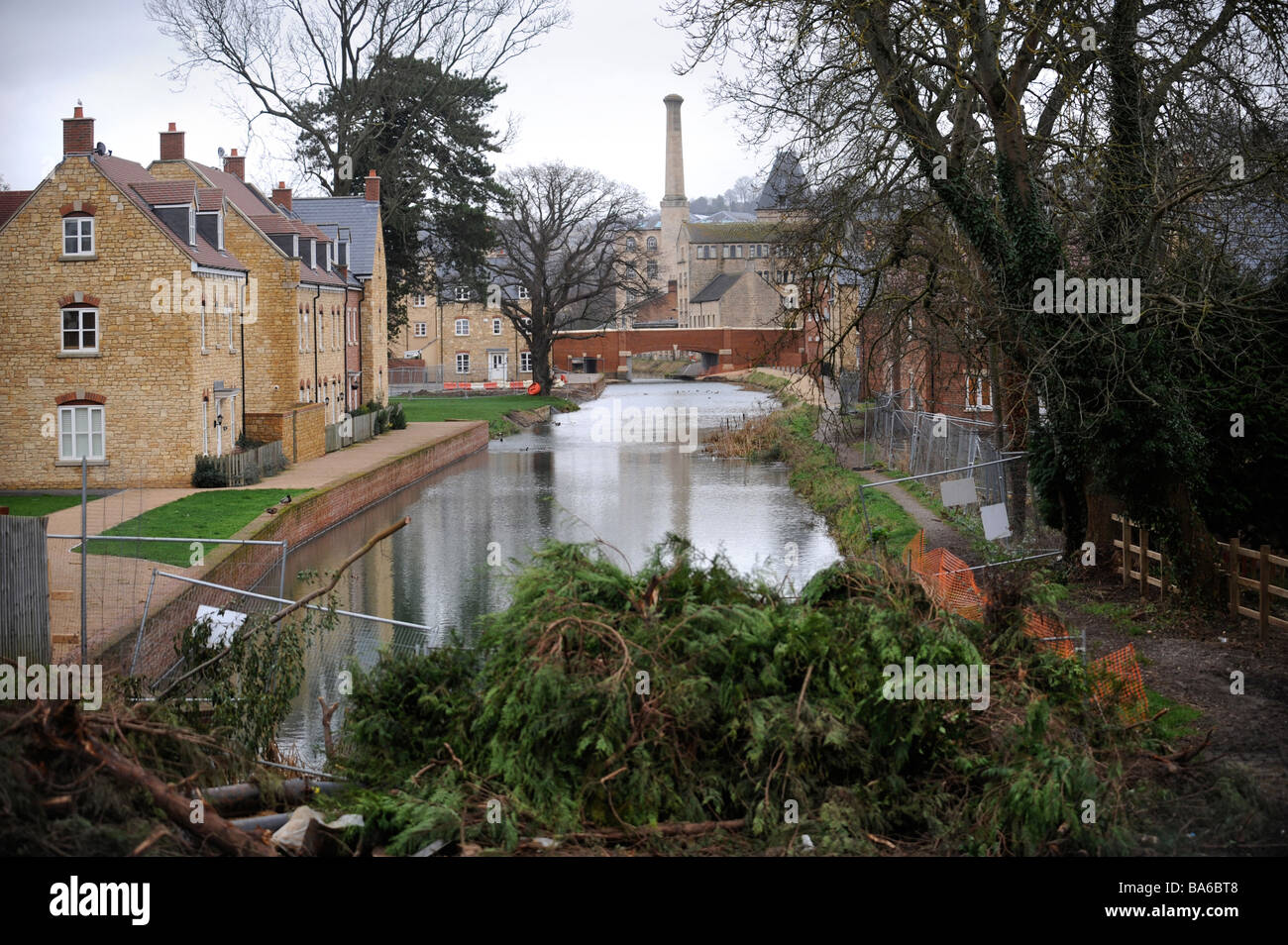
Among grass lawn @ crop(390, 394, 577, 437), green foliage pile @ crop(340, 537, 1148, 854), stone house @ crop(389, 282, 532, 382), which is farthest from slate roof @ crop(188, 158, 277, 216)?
stone house @ crop(389, 282, 532, 382)

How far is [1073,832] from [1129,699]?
303cm

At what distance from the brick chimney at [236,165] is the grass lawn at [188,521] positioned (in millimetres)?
20367

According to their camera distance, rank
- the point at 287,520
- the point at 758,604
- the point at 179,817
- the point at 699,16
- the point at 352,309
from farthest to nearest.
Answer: the point at 352,309 < the point at 287,520 < the point at 699,16 < the point at 758,604 < the point at 179,817

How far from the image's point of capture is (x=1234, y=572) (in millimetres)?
14383

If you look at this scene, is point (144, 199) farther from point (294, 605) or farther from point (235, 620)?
point (294, 605)

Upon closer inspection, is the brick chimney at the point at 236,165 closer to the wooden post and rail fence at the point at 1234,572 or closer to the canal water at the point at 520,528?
the canal water at the point at 520,528

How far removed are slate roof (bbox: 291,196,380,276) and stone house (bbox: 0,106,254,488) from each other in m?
18.7

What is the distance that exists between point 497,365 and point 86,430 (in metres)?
55.3

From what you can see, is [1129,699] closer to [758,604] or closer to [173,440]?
[758,604]

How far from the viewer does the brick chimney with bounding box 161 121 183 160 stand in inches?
1453

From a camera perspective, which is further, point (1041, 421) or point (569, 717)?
point (1041, 421)

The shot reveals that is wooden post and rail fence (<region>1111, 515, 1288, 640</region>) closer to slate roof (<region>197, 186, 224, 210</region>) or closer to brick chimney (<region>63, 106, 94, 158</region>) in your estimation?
brick chimney (<region>63, 106, 94, 158</region>)
